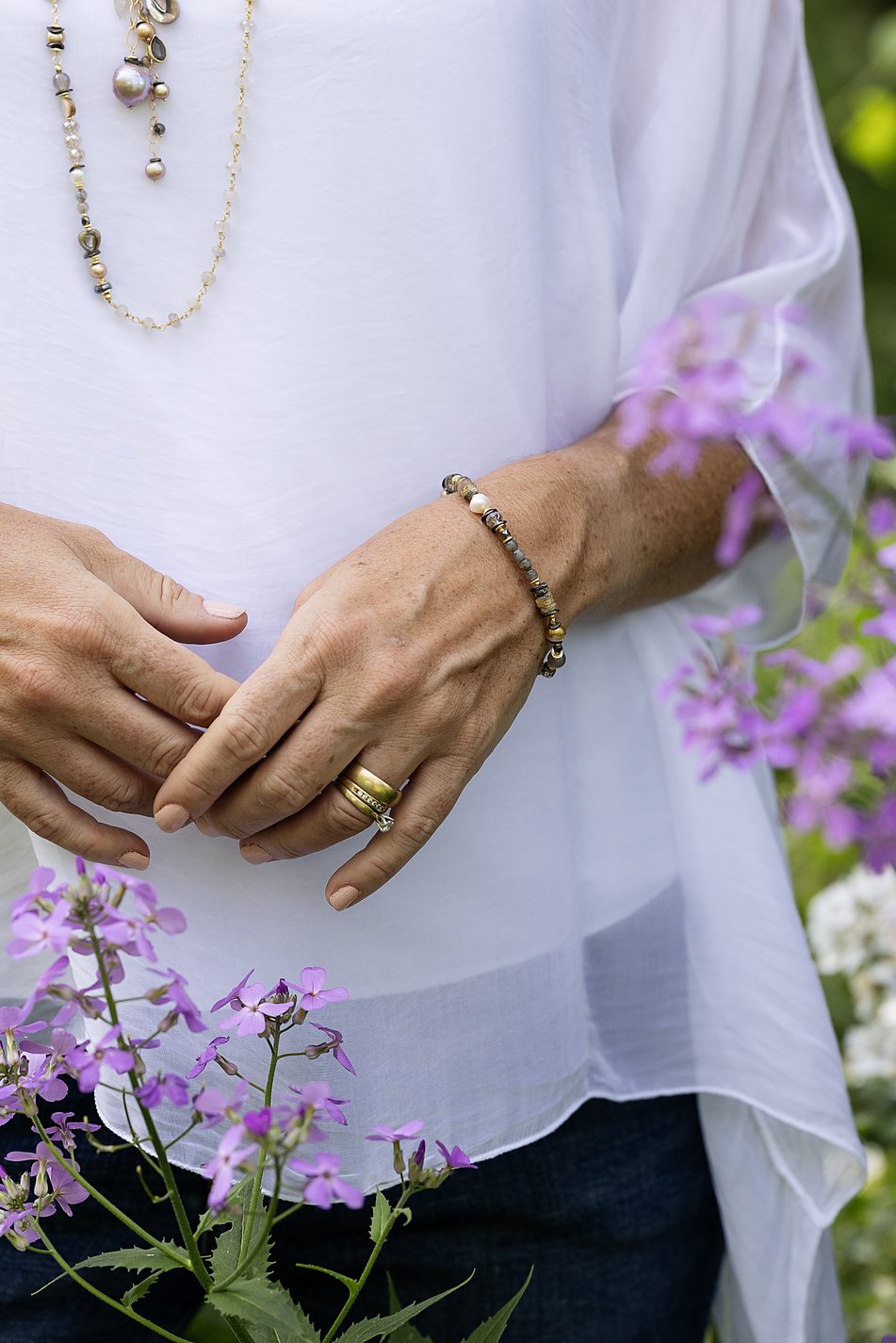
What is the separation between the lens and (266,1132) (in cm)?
56


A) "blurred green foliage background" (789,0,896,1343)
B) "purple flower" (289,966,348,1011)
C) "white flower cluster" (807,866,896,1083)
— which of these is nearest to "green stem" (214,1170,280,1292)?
"purple flower" (289,966,348,1011)

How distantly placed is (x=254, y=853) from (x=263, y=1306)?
342 millimetres

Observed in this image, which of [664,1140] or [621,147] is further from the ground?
[621,147]

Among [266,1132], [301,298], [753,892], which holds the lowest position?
Result: [753,892]

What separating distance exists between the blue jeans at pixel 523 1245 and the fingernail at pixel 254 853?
1.12ft

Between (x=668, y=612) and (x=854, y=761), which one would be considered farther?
(x=668, y=612)

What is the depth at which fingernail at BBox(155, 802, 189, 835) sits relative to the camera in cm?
83

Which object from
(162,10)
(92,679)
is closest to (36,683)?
(92,679)

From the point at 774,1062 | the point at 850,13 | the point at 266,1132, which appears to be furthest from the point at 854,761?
the point at 850,13

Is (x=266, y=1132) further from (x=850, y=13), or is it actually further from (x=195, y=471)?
(x=850, y=13)

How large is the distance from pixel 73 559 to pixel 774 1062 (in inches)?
30.8

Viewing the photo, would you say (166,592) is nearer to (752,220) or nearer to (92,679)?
(92,679)

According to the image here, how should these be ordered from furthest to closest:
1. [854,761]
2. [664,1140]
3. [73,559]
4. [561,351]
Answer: [664,1140] → [561,351] → [73,559] → [854,761]

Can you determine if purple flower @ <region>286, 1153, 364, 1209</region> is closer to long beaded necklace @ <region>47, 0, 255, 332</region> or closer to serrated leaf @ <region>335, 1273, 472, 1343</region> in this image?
serrated leaf @ <region>335, 1273, 472, 1343</region>
